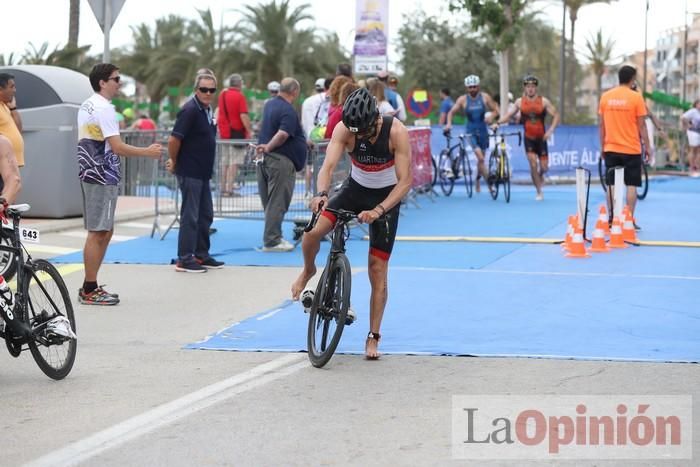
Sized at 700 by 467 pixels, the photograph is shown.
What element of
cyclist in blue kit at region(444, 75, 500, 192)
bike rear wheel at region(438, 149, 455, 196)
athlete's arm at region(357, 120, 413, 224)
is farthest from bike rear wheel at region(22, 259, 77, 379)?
bike rear wheel at region(438, 149, 455, 196)

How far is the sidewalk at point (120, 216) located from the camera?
16141mm

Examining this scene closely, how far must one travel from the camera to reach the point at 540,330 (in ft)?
29.8

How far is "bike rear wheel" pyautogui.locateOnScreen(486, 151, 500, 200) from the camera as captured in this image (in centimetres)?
2084

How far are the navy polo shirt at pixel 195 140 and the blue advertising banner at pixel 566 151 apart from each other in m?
15.5

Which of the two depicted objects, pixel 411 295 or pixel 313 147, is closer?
pixel 411 295

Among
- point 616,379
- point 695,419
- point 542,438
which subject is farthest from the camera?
point 616,379

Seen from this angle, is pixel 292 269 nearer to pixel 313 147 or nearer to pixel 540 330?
pixel 313 147

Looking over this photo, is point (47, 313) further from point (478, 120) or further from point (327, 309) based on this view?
point (478, 120)

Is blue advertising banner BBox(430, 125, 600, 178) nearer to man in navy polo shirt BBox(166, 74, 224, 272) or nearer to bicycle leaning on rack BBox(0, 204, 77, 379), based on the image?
man in navy polo shirt BBox(166, 74, 224, 272)

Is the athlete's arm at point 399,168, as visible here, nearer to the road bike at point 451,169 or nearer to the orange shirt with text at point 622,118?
the orange shirt with text at point 622,118

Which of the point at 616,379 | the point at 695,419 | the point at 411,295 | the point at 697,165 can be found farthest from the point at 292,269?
the point at 697,165

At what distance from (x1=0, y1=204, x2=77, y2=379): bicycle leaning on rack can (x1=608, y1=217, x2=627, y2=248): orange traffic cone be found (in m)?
7.97

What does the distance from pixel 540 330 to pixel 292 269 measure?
13.3ft

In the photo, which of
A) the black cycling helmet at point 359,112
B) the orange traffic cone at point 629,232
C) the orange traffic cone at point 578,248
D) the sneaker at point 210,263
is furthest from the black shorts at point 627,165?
the black cycling helmet at point 359,112
